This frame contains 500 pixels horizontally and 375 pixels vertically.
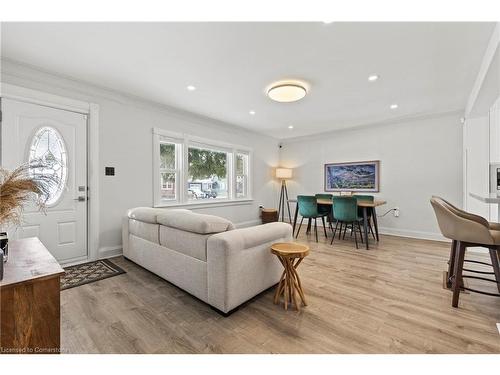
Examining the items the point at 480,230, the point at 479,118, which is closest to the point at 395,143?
the point at 479,118

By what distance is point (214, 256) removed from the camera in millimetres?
1852

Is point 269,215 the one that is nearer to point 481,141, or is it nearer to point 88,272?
point 88,272

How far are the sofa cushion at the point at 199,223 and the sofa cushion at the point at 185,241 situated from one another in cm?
5

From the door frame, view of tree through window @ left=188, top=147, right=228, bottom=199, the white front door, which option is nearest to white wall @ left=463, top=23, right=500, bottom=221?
view of tree through window @ left=188, top=147, right=228, bottom=199

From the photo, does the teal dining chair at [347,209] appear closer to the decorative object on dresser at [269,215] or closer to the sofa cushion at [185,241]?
the decorative object on dresser at [269,215]

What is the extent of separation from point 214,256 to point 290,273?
2.29 ft

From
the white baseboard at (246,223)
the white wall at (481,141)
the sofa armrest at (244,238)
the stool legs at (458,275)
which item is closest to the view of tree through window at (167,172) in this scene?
the white baseboard at (246,223)

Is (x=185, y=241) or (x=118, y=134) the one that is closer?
(x=185, y=241)

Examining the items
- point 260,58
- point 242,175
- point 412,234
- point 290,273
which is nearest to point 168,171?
point 242,175

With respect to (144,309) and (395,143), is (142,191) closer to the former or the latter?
(144,309)

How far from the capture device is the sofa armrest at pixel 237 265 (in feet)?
5.94

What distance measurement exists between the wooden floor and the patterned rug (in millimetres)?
166
